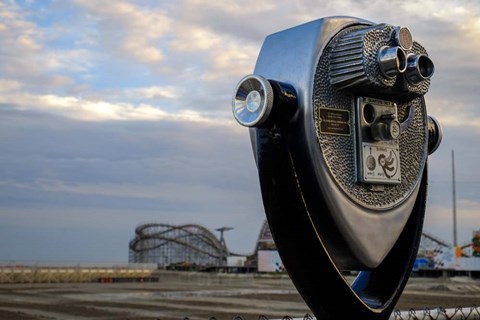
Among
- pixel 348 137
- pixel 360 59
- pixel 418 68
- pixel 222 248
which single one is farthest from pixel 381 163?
pixel 222 248

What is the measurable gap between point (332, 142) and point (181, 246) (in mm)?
70544

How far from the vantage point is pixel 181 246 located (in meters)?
75.3

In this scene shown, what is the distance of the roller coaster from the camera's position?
74188mm

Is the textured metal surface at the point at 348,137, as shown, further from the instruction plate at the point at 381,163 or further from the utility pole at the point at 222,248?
the utility pole at the point at 222,248

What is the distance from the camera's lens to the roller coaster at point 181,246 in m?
74.2

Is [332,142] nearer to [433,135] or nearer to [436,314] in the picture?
[433,135]

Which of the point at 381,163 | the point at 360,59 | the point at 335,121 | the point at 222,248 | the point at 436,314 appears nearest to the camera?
the point at 360,59

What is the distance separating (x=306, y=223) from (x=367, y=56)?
1459 mm

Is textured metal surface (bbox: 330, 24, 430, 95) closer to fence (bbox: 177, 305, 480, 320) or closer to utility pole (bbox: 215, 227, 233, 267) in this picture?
fence (bbox: 177, 305, 480, 320)

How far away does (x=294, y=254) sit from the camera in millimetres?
5773

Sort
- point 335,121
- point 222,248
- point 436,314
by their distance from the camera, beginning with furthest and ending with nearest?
point 222,248
point 436,314
point 335,121

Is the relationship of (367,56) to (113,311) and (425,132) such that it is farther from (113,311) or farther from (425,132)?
(113,311)

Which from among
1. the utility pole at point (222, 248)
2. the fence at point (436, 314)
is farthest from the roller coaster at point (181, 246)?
the fence at point (436, 314)

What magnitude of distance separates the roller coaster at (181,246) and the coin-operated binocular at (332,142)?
68.3 meters
